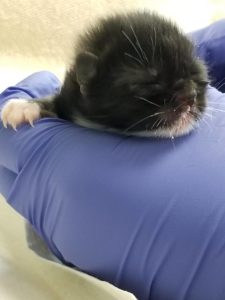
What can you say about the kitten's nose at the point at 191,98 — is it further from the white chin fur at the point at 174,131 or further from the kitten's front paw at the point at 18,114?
the kitten's front paw at the point at 18,114

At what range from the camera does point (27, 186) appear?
3.32 feet

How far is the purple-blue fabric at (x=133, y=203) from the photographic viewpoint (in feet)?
2.61

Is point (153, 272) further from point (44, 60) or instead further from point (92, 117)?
point (44, 60)

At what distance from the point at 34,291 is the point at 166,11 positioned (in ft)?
4.89

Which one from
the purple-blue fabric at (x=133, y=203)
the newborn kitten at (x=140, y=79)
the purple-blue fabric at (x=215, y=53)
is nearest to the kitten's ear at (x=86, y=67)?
the newborn kitten at (x=140, y=79)


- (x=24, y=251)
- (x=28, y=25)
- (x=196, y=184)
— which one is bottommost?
(x=24, y=251)

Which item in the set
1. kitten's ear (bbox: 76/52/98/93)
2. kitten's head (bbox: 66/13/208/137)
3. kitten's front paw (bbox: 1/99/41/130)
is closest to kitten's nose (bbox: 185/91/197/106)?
kitten's head (bbox: 66/13/208/137)

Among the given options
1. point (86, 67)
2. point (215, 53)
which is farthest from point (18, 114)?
point (215, 53)

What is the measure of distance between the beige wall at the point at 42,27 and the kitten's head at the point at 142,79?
702 mm

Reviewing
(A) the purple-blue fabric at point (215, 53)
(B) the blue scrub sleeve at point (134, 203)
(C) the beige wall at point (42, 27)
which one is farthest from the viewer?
(C) the beige wall at point (42, 27)

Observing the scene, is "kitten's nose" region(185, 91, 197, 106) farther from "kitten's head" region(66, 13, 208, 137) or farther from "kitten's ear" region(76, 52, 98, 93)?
"kitten's ear" region(76, 52, 98, 93)

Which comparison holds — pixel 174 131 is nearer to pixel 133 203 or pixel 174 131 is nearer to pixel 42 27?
pixel 133 203

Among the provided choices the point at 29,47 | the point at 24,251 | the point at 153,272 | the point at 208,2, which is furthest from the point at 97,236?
the point at 208,2

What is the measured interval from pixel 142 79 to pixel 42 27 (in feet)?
3.32
